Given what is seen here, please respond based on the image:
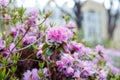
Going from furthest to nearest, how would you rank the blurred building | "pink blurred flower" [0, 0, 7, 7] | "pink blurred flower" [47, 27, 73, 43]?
1. the blurred building
2. "pink blurred flower" [0, 0, 7, 7]
3. "pink blurred flower" [47, 27, 73, 43]

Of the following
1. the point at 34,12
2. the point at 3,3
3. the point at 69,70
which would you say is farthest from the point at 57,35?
the point at 3,3

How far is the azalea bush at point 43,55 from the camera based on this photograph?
5.47 ft

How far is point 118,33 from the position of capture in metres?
37.3

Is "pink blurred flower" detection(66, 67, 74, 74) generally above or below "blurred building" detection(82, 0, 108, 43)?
above

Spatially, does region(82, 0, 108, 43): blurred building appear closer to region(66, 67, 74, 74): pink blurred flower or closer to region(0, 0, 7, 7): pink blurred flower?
region(0, 0, 7, 7): pink blurred flower

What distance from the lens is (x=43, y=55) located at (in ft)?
6.08

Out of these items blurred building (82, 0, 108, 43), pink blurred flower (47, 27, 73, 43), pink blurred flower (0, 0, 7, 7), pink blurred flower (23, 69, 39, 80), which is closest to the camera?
pink blurred flower (47, 27, 73, 43)

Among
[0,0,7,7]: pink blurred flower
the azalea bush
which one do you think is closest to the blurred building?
the azalea bush

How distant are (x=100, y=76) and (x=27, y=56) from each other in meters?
0.45

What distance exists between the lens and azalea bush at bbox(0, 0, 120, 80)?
5.47 feet

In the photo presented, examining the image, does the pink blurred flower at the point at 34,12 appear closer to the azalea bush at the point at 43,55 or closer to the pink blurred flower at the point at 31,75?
the azalea bush at the point at 43,55

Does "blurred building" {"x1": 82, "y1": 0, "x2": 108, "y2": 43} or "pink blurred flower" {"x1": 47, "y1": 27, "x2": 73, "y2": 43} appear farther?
"blurred building" {"x1": 82, "y1": 0, "x2": 108, "y2": 43}

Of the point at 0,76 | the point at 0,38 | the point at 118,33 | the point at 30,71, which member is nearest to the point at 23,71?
the point at 30,71

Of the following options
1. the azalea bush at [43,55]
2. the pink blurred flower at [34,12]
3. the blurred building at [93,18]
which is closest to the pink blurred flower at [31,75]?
the azalea bush at [43,55]
